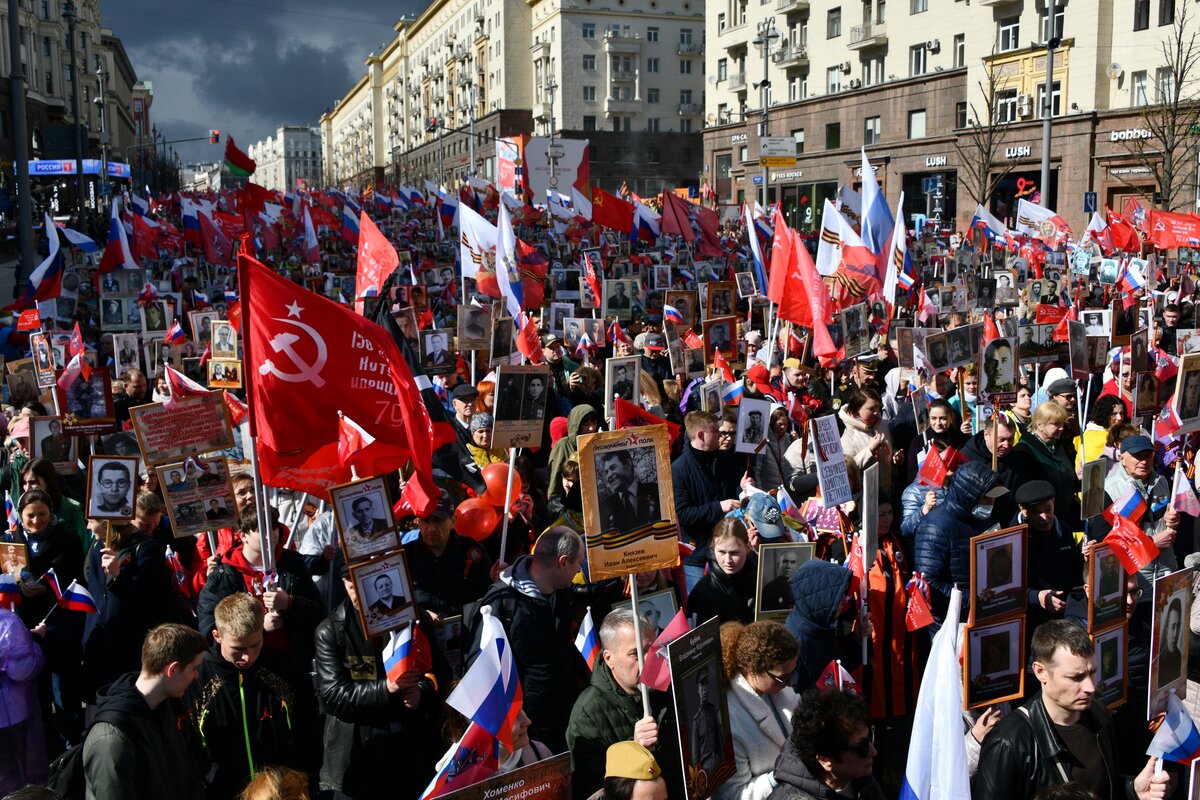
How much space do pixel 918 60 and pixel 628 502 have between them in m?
44.2

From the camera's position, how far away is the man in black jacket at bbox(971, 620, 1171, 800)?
376 cm

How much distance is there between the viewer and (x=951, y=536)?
218 inches

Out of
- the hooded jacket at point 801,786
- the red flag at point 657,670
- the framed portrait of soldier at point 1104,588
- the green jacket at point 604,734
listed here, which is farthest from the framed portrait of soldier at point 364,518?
the framed portrait of soldier at point 1104,588

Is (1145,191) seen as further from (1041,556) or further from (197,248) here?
(1041,556)

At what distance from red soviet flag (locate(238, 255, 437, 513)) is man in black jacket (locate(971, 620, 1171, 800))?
108 inches

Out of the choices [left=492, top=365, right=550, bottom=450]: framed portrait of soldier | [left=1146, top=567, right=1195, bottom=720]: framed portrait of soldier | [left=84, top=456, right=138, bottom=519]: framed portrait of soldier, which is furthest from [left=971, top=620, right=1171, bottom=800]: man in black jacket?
[left=84, top=456, right=138, bottom=519]: framed portrait of soldier

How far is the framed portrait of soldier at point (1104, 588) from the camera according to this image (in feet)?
14.7

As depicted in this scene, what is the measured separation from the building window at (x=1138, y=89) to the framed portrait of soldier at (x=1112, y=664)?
35.8m

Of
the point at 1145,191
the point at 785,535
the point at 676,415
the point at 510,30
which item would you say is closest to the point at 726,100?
the point at 1145,191

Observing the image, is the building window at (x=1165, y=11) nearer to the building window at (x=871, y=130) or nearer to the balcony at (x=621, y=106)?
the building window at (x=871, y=130)

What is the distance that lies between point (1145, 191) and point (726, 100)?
2784 centimetres

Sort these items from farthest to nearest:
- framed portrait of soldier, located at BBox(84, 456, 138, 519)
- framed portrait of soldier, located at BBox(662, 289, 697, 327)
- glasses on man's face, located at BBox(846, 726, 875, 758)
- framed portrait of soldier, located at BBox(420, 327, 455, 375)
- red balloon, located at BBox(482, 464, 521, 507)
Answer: framed portrait of soldier, located at BBox(662, 289, 697, 327)
framed portrait of soldier, located at BBox(420, 327, 455, 375)
red balloon, located at BBox(482, 464, 521, 507)
framed portrait of soldier, located at BBox(84, 456, 138, 519)
glasses on man's face, located at BBox(846, 726, 875, 758)

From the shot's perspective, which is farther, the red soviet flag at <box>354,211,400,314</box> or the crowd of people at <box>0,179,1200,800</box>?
the red soviet flag at <box>354,211,400,314</box>

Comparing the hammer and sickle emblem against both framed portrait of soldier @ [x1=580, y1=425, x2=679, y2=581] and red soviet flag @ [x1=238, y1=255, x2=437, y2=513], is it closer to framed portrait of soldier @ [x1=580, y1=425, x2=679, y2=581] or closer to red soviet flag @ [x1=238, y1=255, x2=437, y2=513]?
red soviet flag @ [x1=238, y1=255, x2=437, y2=513]
